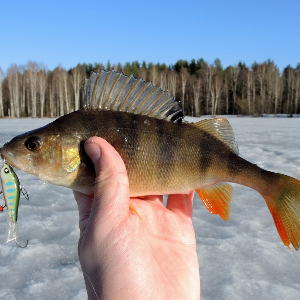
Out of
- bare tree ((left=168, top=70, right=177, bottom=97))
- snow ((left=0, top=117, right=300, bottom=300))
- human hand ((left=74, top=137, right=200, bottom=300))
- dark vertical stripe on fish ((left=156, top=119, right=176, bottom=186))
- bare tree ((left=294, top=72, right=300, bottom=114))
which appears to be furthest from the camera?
bare tree ((left=294, top=72, right=300, bottom=114))

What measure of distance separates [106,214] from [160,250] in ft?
1.82

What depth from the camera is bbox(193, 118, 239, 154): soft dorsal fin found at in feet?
7.24

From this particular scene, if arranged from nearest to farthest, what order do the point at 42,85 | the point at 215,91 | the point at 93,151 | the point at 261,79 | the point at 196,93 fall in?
the point at 93,151, the point at 42,85, the point at 196,93, the point at 261,79, the point at 215,91

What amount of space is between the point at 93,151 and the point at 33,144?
0.38m

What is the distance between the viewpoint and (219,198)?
2.29m

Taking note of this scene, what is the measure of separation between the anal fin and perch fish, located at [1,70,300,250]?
0.04m

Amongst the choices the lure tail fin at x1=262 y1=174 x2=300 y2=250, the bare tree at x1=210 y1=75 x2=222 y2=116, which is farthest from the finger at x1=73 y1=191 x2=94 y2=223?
the bare tree at x1=210 y1=75 x2=222 y2=116

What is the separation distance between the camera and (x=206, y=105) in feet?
137

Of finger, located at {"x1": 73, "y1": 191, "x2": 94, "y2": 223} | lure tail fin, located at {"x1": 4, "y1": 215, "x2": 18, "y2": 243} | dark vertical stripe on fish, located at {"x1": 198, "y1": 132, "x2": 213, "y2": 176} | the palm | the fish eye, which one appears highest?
the fish eye

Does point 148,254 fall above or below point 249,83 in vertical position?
below

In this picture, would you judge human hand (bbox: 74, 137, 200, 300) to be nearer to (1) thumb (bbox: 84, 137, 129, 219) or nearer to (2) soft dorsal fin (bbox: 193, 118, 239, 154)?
(1) thumb (bbox: 84, 137, 129, 219)

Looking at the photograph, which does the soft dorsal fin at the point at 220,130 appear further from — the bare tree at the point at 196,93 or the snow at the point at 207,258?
the bare tree at the point at 196,93

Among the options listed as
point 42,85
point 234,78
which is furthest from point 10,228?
point 234,78

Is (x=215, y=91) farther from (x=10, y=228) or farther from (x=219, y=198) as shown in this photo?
(x=10, y=228)
